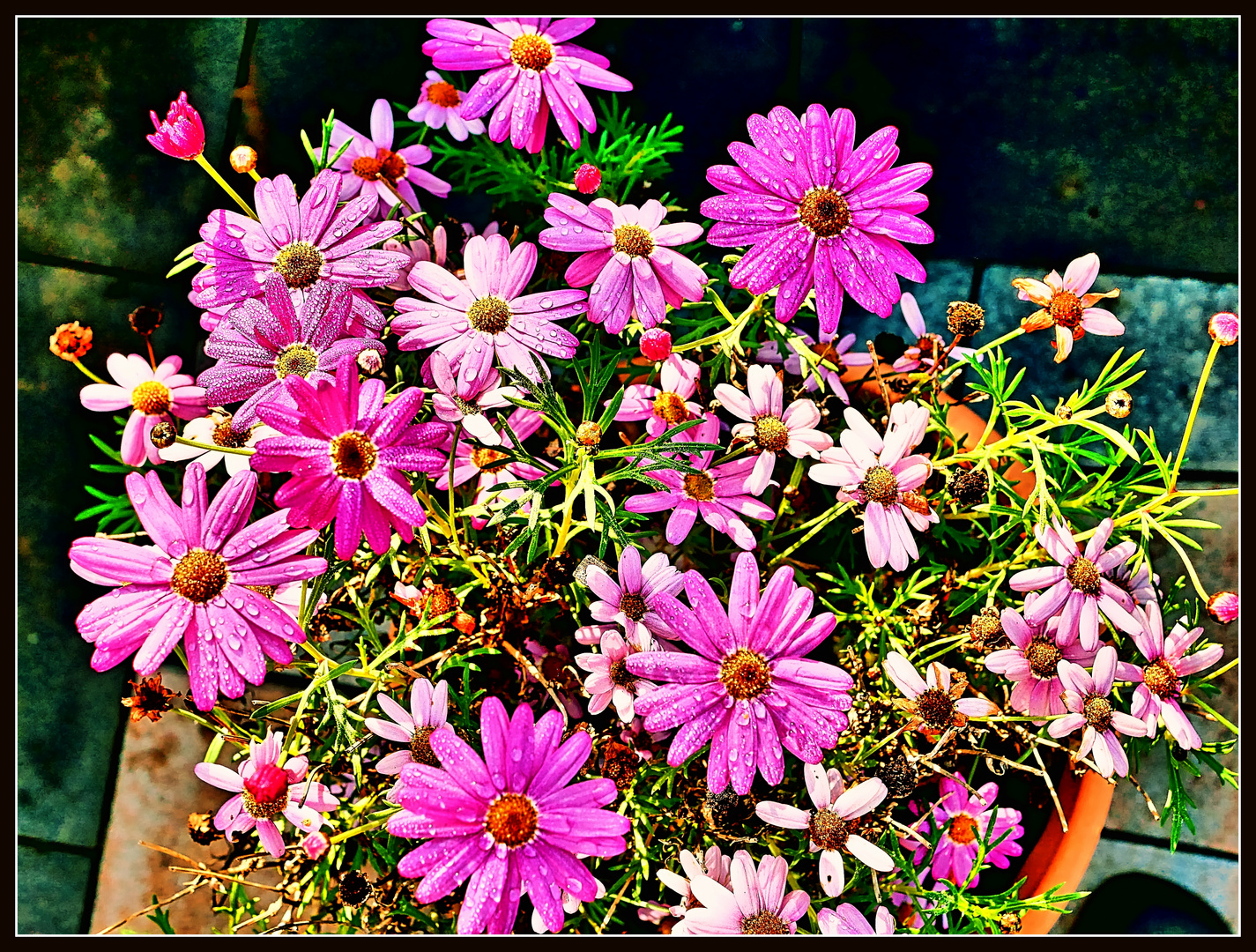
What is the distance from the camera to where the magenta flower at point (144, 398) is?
3.16 feet

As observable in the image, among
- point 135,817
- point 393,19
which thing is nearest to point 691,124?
point 393,19

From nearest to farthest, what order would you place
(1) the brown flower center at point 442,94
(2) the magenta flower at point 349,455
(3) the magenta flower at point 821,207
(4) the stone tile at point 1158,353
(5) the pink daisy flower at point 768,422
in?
(2) the magenta flower at point 349,455 → (3) the magenta flower at point 821,207 → (5) the pink daisy flower at point 768,422 → (1) the brown flower center at point 442,94 → (4) the stone tile at point 1158,353

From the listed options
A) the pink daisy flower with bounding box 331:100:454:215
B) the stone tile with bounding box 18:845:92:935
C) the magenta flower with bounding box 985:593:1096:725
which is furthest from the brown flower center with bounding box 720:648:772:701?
the stone tile with bounding box 18:845:92:935

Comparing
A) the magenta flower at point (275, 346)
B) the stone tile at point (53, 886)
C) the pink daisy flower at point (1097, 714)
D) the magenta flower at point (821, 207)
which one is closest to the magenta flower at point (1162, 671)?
the pink daisy flower at point (1097, 714)

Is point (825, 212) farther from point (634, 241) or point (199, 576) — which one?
point (199, 576)

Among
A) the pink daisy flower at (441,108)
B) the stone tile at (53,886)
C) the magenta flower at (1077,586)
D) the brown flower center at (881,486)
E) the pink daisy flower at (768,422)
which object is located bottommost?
the stone tile at (53,886)

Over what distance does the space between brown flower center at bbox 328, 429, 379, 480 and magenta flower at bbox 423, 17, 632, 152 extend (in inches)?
13.1

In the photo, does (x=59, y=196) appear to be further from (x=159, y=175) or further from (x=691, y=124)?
(x=691, y=124)

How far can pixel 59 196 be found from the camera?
1601 millimetres

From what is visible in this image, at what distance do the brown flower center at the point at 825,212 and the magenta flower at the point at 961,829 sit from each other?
626 millimetres

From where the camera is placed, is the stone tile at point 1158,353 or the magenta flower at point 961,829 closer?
the magenta flower at point 961,829

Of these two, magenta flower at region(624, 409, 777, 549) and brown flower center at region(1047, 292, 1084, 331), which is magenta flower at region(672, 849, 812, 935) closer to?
magenta flower at region(624, 409, 777, 549)

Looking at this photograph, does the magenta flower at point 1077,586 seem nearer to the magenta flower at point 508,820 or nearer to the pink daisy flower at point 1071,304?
the pink daisy flower at point 1071,304

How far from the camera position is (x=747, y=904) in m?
0.82
